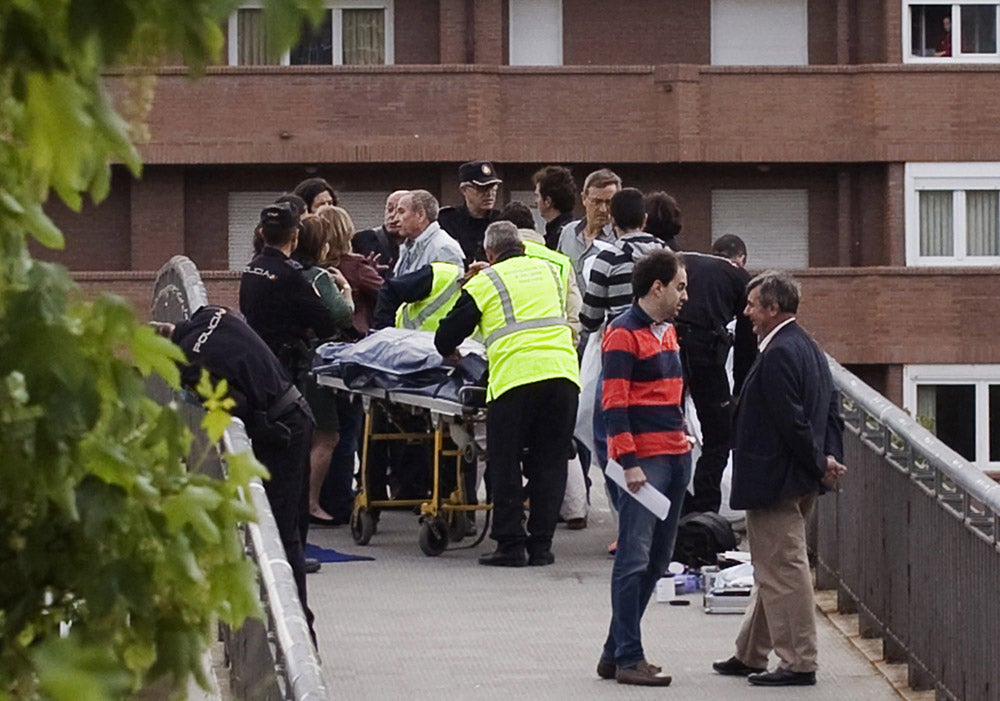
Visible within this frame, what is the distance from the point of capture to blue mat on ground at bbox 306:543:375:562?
1237 cm

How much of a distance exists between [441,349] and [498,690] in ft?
8.36

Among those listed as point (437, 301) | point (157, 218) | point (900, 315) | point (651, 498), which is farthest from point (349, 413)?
point (900, 315)

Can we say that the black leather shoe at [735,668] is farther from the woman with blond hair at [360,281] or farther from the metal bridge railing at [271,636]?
the woman with blond hair at [360,281]

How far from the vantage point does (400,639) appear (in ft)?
34.8

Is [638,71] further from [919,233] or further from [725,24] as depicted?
[919,233]

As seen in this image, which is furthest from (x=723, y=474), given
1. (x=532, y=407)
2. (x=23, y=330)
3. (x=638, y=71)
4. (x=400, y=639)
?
(x=638, y=71)

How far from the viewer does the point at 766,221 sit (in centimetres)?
3434

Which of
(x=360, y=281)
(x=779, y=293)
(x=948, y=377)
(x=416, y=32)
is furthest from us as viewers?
(x=416, y=32)

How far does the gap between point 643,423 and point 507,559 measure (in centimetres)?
293

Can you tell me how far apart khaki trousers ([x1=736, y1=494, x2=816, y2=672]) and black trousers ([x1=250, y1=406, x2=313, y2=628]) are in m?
1.96

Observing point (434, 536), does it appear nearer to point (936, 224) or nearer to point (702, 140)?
point (702, 140)

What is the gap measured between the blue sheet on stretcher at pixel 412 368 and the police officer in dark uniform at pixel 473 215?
4.46ft

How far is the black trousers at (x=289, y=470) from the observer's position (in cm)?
886

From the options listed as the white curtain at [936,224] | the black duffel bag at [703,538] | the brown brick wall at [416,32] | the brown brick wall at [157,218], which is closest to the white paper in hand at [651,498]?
the black duffel bag at [703,538]
